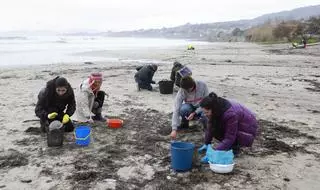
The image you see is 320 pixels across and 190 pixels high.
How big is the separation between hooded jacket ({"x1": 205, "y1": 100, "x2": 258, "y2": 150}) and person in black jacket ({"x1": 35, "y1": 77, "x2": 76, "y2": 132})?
246 cm

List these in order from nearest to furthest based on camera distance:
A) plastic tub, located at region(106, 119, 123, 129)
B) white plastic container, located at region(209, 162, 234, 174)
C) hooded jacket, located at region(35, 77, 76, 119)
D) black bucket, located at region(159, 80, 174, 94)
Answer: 1. white plastic container, located at region(209, 162, 234, 174)
2. hooded jacket, located at region(35, 77, 76, 119)
3. plastic tub, located at region(106, 119, 123, 129)
4. black bucket, located at region(159, 80, 174, 94)

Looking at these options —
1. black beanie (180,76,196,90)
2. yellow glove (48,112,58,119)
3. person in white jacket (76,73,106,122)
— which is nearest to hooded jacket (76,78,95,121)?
person in white jacket (76,73,106,122)

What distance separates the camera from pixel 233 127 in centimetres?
515

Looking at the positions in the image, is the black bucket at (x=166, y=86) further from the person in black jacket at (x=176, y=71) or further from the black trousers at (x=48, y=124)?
the black trousers at (x=48, y=124)

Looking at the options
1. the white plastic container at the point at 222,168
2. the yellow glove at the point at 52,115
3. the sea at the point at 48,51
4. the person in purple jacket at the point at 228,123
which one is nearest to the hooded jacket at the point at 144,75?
the yellow glove at the point at 52,115

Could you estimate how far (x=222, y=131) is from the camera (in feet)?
17.5

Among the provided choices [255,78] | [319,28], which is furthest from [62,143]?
[319,28]

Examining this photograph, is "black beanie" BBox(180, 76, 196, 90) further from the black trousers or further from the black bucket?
the black bucket

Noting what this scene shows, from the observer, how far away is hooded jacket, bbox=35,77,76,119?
642 cm

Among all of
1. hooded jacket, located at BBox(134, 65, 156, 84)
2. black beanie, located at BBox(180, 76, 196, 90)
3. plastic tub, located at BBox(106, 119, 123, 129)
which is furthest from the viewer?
hooded jacket, located at BBox(134, 65, 156, 84)

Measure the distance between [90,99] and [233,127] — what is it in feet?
10.7

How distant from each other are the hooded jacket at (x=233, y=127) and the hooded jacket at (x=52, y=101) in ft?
8.32

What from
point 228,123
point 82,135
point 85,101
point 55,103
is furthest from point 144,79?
point 228,123

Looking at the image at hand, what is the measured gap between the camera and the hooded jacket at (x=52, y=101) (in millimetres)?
6418
